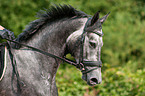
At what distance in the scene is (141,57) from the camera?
35.3 ft

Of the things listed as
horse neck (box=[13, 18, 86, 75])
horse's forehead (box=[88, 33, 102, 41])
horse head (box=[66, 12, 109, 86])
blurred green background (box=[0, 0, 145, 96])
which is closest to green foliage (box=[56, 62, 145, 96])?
blurred green background (box=[0, 0, 145, 96])

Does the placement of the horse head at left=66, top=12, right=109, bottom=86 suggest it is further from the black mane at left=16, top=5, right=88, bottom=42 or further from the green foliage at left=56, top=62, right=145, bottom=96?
the green foliage at left=56, top=62, right=145, bottom=96

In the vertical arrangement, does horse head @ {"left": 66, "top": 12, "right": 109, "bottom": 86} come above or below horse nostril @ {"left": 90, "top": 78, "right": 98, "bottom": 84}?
above

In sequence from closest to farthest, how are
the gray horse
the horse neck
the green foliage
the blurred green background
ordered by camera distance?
1. the gray horse
2. the horse neck
3. the green foliage
4. the blurred green background

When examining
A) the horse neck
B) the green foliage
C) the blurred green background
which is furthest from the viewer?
the blurred green background

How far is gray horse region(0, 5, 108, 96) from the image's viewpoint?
8.74 ft

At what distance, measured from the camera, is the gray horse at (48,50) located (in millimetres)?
2664

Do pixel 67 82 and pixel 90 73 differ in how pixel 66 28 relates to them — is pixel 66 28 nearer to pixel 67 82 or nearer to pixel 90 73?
pixel 90 73

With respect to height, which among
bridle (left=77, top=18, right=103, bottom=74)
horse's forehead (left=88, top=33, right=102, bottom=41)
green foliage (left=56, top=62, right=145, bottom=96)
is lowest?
green foliage (left=56, top=62, right=145, bottom=96)

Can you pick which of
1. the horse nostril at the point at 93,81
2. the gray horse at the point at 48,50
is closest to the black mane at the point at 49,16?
the gray horse at the point at 48,50

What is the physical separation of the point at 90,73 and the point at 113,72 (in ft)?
11.8

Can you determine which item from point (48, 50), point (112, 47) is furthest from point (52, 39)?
point (112, 47)

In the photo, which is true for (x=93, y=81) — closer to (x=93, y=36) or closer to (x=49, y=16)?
(x=93, y=36)

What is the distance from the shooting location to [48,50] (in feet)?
9.56
